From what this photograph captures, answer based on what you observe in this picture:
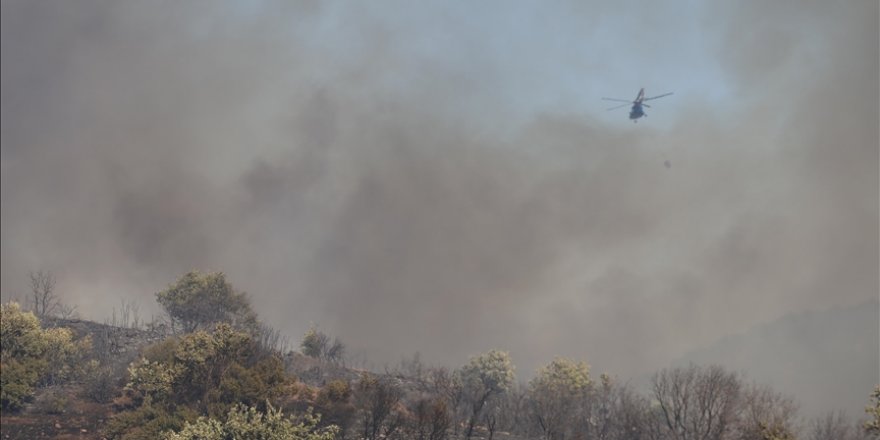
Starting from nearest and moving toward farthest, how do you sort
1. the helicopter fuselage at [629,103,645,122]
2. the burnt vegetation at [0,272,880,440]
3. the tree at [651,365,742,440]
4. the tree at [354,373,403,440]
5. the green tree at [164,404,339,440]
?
the green tree at [164,404,339,440], the burnt vegetation at [0,272,880,440], the tree at [354,373,403,440], the tree at [651,365,742,440], the helicopter fuselage at [629,103,645,122]

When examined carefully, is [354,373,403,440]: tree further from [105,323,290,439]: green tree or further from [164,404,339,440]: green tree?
[164,404,339,440]: green tree

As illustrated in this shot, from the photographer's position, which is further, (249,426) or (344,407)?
(344,407)

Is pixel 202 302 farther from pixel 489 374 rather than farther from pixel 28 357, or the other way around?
Answer: pixel 489 374

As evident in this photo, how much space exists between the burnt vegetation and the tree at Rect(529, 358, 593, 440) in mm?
371

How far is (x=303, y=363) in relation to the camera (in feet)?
267

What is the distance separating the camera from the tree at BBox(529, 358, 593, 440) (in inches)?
2372

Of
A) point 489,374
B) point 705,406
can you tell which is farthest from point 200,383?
point 489,374

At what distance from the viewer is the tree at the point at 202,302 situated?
274ft

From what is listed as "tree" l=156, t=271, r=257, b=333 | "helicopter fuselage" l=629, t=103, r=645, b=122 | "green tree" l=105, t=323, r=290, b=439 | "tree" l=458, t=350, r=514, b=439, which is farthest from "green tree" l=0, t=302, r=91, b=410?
"helicopter fuselage" l=629, t=103, r=645, b=122

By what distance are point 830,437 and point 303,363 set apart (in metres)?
63.5

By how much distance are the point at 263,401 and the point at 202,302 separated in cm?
5394

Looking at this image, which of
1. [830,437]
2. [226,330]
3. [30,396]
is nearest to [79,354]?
[30,396]

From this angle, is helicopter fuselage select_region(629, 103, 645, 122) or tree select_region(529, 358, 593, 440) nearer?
tree select_region(529, 358, 593, 440)

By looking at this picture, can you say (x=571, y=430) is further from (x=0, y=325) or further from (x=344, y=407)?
(x=0, y=325)
